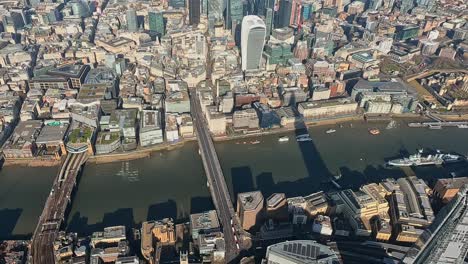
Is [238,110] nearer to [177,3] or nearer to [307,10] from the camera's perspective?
[307,10]

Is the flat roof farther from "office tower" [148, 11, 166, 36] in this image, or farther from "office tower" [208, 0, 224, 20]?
"office tower" [208, 0, 224, 20]

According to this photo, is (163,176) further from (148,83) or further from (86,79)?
(86,79)

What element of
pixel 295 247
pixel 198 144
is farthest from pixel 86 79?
pixel 295 247

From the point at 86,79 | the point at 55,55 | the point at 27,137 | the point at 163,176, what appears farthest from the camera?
the point at 55,55

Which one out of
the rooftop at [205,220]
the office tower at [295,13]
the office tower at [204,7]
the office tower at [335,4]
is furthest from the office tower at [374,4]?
the rooftop at [205,220]

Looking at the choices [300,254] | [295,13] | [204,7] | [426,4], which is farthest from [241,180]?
[426,4]

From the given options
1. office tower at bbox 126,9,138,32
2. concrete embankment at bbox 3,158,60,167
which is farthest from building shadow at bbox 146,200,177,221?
office tower at bbox 126,9,138,32
